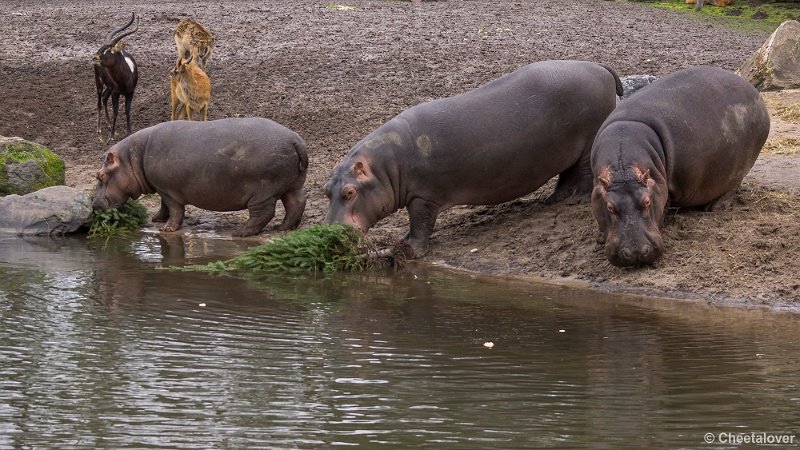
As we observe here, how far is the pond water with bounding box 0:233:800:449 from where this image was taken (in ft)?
18.2

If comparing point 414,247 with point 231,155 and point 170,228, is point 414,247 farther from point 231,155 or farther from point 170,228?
point 170,228

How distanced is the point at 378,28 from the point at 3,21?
6372 mm

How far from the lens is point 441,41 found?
17.1 meters

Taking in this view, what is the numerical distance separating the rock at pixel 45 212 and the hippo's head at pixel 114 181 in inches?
6.0

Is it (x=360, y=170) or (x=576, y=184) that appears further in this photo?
(x=576, y=184)

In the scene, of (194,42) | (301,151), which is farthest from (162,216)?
(194,42)

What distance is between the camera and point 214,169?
1159cm

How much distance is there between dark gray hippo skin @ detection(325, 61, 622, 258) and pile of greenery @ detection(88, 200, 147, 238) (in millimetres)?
2514

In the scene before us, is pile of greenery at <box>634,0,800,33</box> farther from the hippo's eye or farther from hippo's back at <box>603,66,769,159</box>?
the hippo's eye

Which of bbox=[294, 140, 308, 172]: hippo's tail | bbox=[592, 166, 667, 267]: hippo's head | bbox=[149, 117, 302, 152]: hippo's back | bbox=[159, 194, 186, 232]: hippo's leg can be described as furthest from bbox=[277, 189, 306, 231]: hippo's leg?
bbox=[592, 166, 667, 267]: hippo's head

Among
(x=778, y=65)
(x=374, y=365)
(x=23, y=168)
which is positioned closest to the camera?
(x=374, y=365)

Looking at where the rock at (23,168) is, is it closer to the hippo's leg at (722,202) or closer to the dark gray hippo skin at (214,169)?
the dark gray hippo skin at (214,169)

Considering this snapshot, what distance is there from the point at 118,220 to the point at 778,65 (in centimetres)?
702

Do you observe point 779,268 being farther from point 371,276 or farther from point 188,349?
point 188,349
